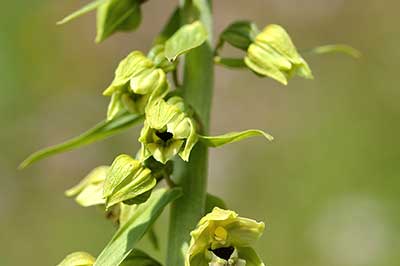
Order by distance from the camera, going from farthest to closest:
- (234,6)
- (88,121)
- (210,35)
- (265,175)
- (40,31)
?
(234,6)
(40,31)
(88,121)
(265,175)
(210,35)

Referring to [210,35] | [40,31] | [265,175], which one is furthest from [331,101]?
[210,35]

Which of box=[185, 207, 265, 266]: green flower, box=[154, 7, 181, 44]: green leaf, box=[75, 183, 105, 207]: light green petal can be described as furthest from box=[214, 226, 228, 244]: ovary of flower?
box=[154, 7, 181, 44]: green leaf

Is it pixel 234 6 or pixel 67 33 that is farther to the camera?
pixel 234 6

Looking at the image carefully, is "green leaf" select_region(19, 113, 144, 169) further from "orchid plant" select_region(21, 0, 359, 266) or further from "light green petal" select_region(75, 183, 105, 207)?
"light green petal" select_region(75, 183, 105, 207)

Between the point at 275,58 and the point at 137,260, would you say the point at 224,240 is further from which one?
the point at 275,58

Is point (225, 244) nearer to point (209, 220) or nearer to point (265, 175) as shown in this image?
point (209, 220)
